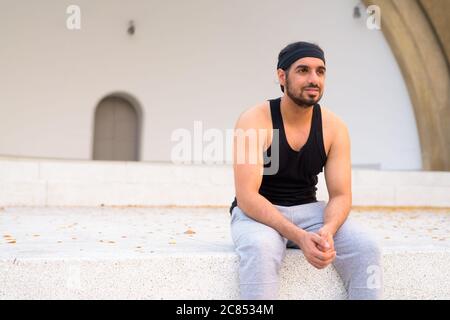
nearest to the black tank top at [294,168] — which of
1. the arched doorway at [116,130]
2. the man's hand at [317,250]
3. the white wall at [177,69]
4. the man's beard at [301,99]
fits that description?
the man's beard at [301,99]

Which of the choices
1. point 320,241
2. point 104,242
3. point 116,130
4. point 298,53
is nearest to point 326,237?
point 320,241

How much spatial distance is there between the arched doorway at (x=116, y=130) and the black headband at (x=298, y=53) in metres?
9.98

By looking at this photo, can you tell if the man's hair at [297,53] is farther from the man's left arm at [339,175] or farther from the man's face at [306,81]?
the man's left arm at [339,175]

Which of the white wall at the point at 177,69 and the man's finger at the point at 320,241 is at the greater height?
the white wall at the point at 177,69

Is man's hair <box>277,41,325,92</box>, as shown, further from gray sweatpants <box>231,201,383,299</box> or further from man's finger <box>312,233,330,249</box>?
man's finger <box>312,233,330,249</box>

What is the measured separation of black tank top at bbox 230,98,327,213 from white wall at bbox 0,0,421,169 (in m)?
9.21

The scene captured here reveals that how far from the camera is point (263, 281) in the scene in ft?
7.72

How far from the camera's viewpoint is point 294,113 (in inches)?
112

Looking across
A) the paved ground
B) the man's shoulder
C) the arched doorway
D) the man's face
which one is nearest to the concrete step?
the paved ground

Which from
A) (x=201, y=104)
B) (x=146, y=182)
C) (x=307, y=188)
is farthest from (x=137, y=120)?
(x=307, y=188)

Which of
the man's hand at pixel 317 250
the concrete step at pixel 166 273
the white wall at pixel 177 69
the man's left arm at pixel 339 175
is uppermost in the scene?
the white wall at pixel 177 69

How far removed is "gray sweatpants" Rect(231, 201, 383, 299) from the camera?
2.38 meters

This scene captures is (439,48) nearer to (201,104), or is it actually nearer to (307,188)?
(201,104)

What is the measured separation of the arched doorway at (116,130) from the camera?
40.5ft
